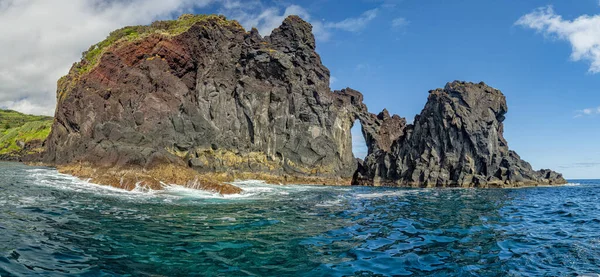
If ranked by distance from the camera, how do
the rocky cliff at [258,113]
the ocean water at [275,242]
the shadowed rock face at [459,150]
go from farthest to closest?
the shadowed rock face at [459,150] < the rocky cliff at [258,113] < the ocean water at [275,242]

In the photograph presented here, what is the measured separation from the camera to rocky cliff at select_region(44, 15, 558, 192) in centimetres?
5878

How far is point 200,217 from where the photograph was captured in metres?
17.5

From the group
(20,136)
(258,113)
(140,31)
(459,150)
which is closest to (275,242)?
(258,113)

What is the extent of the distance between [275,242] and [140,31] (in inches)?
3251

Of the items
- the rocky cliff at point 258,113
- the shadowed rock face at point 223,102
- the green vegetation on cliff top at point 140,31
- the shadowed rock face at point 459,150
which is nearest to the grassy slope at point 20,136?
the rocky cliff at point 258,113

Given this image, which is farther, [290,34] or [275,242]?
[290,34]

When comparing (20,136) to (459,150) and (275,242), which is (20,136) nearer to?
(459,150)

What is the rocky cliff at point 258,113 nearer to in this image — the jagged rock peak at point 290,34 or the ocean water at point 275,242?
the jagged rock peak at point 290,34

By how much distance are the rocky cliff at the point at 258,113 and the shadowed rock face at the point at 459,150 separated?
0.23 meters

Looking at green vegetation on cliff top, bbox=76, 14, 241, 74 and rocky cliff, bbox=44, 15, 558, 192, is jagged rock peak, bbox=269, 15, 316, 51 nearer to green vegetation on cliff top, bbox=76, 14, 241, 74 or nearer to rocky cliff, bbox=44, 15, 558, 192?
rocky cliff, bbox=44, 15, 558, 192

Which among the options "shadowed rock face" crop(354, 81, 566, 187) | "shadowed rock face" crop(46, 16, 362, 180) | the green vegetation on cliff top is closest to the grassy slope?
the green vegetation on cliff top

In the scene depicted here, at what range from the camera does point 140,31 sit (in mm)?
80938

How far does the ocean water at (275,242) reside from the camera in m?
9.17

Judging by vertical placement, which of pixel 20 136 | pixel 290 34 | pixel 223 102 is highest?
pixel 290 34
